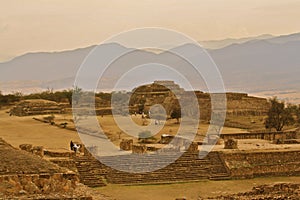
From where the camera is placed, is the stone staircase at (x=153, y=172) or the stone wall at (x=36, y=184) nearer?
the stone wall at (x=36, y=184)

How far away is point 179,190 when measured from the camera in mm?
21875

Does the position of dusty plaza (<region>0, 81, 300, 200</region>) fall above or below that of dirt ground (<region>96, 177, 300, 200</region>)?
above

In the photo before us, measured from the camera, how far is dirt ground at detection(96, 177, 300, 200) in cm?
2078

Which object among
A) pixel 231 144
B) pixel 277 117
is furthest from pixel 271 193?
pixel 277 117

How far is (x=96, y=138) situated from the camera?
116ft

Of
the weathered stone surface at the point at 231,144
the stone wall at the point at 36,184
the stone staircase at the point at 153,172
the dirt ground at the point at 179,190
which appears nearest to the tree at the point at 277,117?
the weathered stone surface at the point at 231,144

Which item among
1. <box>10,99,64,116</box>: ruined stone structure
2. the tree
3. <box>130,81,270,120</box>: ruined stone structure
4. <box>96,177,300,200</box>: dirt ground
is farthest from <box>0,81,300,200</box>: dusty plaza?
<box>10,99,64,116</box>: ruined stone structure

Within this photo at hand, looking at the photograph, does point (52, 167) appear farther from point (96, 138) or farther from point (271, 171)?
point (96, 138)

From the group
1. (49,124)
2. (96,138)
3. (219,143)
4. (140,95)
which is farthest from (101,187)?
(140,95)

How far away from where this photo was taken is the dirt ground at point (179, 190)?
2078cm

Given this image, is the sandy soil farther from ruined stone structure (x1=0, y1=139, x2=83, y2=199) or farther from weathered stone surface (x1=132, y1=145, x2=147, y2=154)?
ruined stone structure (x1=0, y1=139, x2=83, y2=199)

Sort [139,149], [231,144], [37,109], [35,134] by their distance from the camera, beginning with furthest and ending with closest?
1. [37,109]
2. [35,134]
3. [231,144]
4. [139,149]

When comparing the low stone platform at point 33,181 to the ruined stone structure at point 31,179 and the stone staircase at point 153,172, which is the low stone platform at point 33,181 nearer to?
the ruined stone structure at point 31,179

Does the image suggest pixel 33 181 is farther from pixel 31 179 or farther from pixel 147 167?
pixel 147 167
